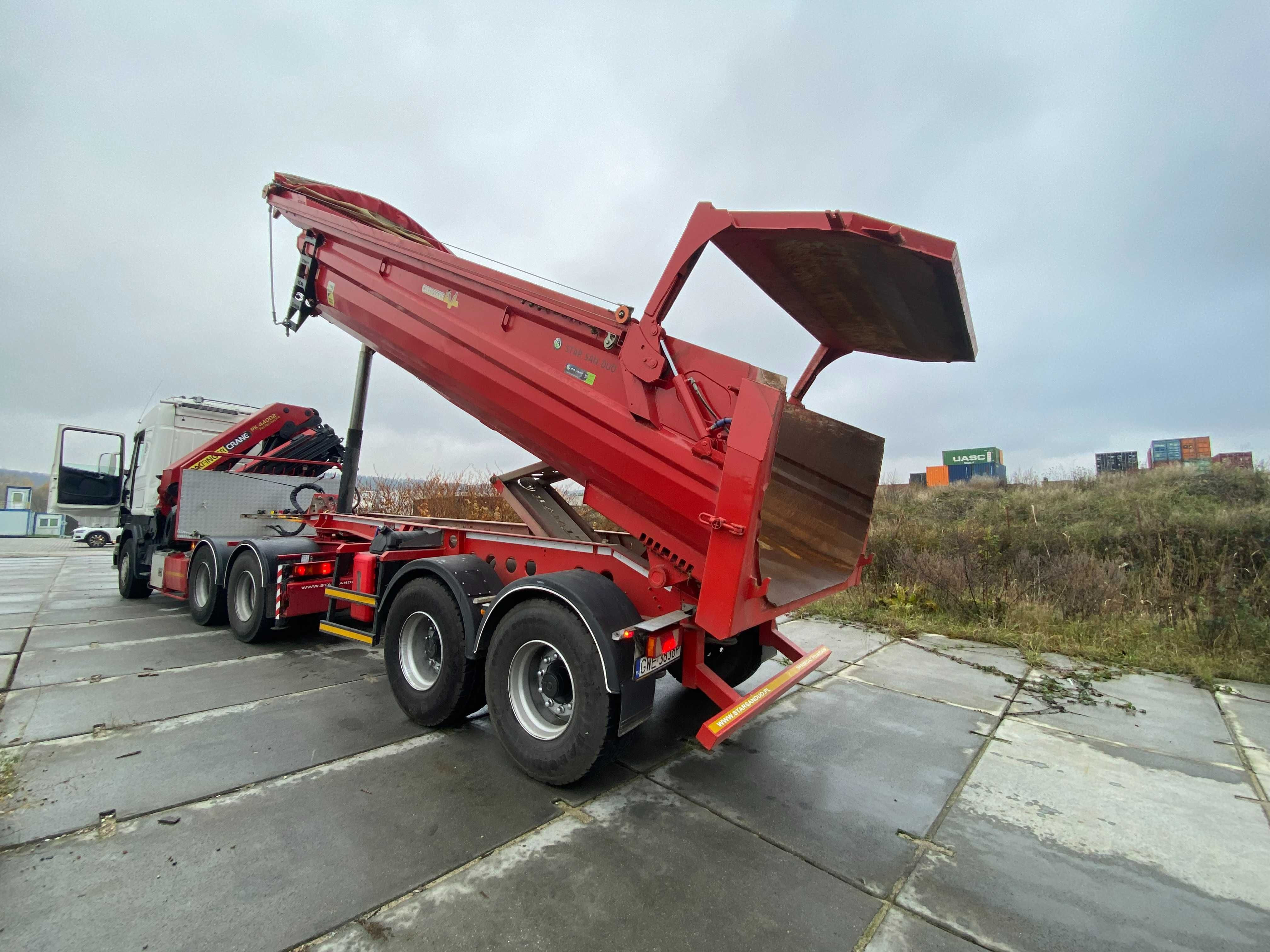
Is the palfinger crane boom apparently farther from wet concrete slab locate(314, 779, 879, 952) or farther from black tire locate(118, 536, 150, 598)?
black tire locate(118, 536, 150, 598)

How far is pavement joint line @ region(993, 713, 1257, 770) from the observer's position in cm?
376

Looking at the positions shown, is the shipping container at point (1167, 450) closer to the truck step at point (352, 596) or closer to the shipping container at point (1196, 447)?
the shipping container at point (1196, 447)

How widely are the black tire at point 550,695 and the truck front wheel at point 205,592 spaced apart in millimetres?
5202

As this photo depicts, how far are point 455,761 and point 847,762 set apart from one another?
2452 millimetres

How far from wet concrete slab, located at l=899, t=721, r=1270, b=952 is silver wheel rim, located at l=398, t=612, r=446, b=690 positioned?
3.13 meters

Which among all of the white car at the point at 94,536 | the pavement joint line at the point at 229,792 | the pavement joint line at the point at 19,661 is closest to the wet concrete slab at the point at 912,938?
the pavement joint line at the point at 229,792

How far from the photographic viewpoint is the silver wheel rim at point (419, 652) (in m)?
4.12

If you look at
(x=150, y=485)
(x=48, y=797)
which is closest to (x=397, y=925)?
(x=48, y=797)

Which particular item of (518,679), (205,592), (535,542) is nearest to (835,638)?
(535,542)

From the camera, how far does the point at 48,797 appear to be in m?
2.93

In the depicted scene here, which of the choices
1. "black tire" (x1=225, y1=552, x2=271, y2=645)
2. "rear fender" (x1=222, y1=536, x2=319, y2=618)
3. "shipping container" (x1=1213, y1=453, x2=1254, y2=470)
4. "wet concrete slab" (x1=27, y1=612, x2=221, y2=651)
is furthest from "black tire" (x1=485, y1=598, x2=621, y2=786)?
"shipping container" (x1=1213, y1=453, x2=1254, y2=470)

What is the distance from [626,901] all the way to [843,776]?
1770 millimetres

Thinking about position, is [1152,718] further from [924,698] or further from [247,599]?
[247,599]

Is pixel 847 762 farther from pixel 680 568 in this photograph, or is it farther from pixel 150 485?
pixel 150 485
